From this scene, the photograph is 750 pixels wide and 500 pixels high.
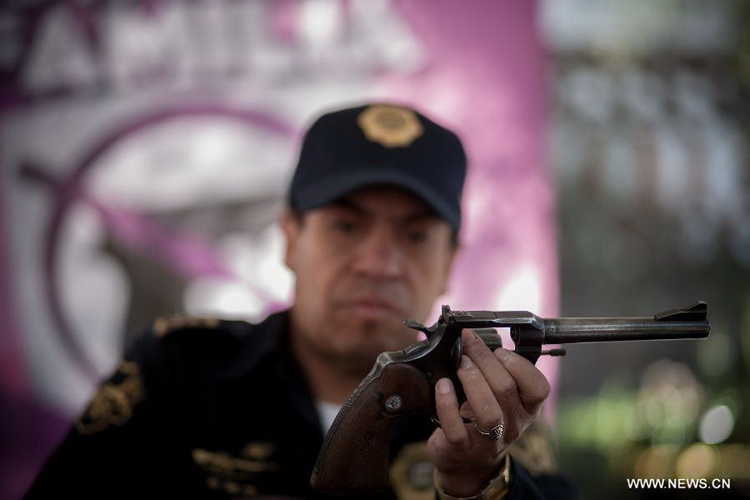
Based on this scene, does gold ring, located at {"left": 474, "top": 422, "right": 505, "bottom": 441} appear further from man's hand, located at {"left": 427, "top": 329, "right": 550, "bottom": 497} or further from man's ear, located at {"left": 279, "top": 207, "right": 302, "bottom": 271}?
man's ear, located at {"left": 279, "top": 207, "right": 302, "bottom": 271}

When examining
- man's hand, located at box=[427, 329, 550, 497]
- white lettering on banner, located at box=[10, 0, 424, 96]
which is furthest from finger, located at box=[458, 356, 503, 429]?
white lettering on banner, located at box=[10, 0, 424, 96]

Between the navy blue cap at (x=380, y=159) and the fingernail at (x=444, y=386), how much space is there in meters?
0.55

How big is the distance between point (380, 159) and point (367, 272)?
0.31 metres

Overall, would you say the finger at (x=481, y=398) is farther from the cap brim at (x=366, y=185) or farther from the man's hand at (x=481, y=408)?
the cap brim at (x=366, y=185)

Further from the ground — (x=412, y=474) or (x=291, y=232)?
(x=291, y=232)

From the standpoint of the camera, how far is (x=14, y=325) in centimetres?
302

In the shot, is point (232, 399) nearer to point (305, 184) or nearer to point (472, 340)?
point (305, 184)

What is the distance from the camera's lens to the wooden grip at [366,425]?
→ 1270 millimetres

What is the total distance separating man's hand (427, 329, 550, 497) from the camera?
1230 mm

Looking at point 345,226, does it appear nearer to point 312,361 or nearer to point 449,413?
point 312,361

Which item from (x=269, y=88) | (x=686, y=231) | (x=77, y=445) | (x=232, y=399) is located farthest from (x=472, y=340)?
(x=686, y=231)

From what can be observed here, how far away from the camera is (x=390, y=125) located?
5.84 feet

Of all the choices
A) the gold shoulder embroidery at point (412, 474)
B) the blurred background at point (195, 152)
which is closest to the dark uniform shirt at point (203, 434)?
the gold shoulder embroidery at point (412, 474)

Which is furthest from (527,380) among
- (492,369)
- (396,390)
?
(396,390)
